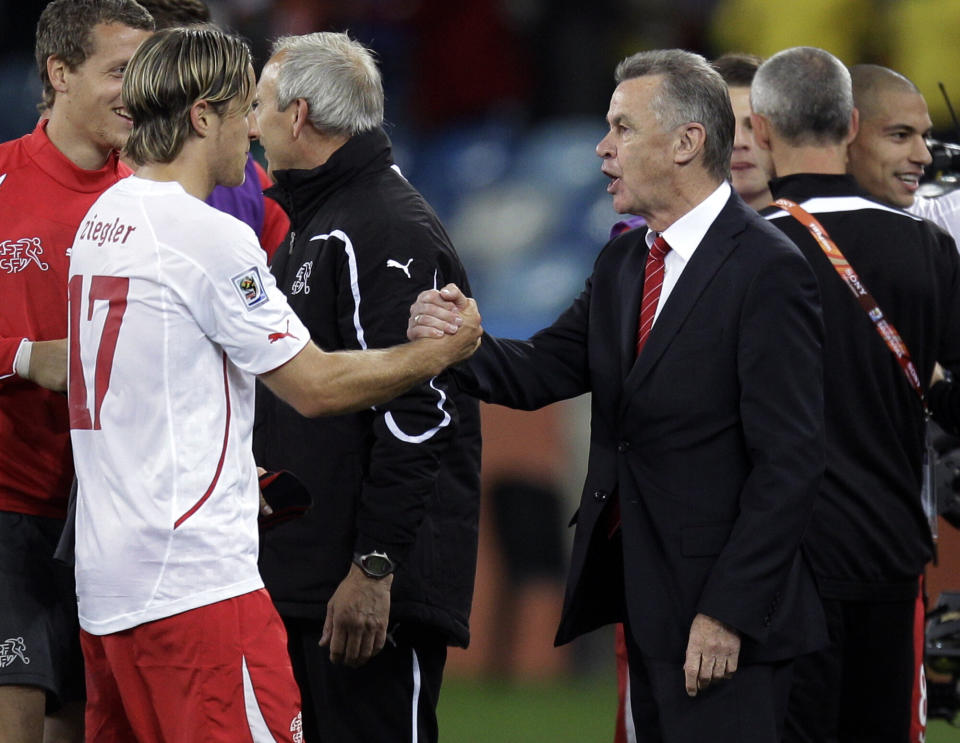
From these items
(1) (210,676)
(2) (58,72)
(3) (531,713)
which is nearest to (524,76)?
(3) (531,713)

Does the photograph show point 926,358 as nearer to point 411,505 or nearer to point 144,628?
point 411,505

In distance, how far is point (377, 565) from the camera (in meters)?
3.19

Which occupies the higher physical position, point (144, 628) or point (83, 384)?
point (83, 384)

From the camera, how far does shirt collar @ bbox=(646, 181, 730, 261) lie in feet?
10.0

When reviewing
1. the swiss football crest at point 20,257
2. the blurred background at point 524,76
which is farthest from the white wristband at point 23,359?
the blurred background at point 524,76

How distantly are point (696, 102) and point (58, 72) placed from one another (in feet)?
4.58

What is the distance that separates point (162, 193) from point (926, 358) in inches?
73.3

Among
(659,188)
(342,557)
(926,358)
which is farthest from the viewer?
(926,358)

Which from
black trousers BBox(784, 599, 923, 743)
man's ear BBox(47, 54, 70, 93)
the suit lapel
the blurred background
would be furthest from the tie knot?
the blurred background

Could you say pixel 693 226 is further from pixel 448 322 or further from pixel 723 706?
pixel 723 706

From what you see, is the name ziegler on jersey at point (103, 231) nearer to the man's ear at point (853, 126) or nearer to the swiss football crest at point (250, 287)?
the swiss football crest at point (250, 287)

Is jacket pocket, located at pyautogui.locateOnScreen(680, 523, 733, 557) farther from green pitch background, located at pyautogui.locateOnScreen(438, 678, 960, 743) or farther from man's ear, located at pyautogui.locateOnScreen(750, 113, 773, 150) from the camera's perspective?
green pitch background, located at pyautogui.locateOnScreen(438, 678, 960, 743)

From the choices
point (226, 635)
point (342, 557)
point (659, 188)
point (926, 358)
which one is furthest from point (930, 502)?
point (226, 635)

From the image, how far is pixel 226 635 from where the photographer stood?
263 cm
